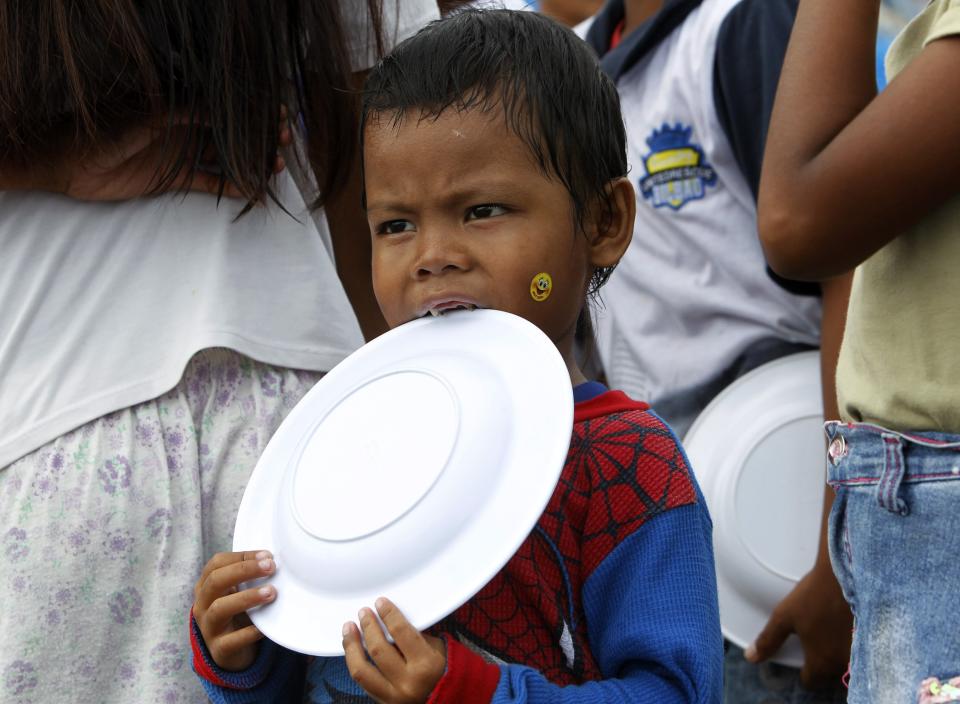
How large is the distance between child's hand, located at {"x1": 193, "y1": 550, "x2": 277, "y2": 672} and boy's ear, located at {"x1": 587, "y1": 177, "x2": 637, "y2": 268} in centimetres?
60

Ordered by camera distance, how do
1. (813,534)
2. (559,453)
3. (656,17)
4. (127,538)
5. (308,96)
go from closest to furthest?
(559,453), (127,538), (308,96), (813,534), (656,17)

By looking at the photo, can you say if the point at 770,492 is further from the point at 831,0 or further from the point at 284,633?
the point at 284,633

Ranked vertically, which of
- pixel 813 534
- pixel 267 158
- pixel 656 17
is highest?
pixel 267 158

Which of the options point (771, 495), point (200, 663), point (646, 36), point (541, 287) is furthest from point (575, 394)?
point (646, 36)

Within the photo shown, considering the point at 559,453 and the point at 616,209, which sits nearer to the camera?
the point at 559,453

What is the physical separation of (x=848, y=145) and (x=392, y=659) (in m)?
0.92

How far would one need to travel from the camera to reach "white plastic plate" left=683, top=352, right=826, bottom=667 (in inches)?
94.1

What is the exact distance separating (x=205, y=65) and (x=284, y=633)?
2.67ft

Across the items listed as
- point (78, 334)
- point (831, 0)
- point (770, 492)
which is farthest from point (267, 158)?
point (770, 492)

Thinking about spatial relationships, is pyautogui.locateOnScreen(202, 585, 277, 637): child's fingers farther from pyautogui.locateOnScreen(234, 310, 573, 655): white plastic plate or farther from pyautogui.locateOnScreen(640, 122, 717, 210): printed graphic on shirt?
pyautogui.locateOnScreen(640, 122, 717, 210): printed graphic on shirt

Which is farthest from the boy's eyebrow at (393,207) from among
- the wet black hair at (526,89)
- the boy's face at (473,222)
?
the wet black hair at (526,89)

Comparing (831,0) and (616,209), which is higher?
(831,0)

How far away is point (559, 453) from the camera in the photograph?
1.24 m

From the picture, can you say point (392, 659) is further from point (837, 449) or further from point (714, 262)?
point (714, 262)
